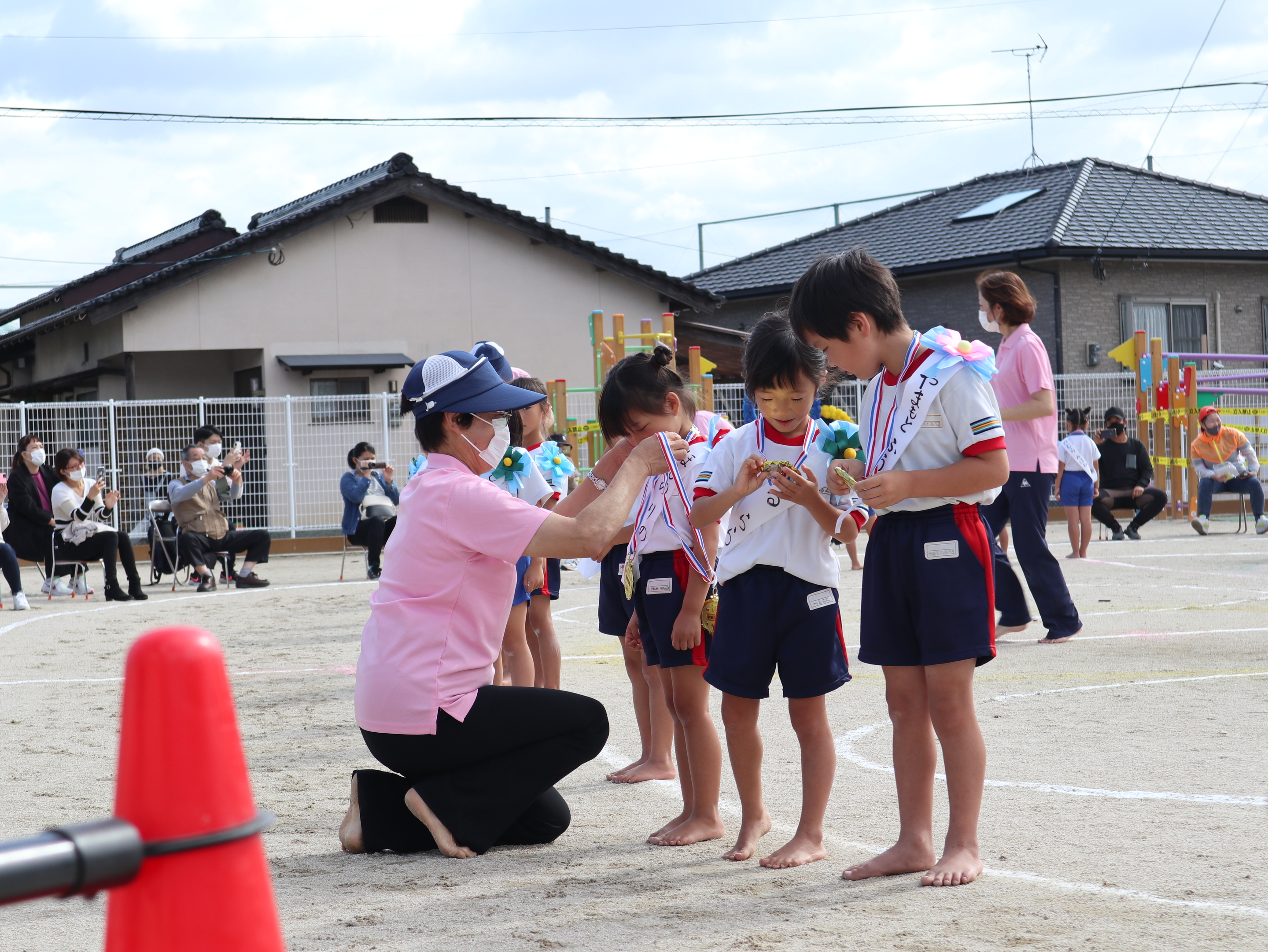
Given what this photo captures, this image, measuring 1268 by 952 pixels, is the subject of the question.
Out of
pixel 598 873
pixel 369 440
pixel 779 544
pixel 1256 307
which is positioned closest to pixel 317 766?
pixel 598 873

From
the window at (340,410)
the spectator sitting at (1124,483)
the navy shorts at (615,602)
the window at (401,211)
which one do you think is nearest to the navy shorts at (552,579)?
the navy shorts at (615,602)

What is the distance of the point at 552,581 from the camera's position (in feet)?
A: 23.8

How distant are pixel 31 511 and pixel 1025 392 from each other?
1134 cm

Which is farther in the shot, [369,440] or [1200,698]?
[369,440]

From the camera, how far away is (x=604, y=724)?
455 cm

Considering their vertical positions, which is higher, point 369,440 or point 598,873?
point 369,440

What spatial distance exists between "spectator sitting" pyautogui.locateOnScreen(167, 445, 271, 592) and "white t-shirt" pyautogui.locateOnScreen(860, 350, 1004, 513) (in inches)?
511

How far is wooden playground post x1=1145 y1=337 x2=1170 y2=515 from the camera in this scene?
20797 millimetres

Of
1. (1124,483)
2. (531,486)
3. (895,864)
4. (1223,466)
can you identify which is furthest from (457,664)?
(1223,466)

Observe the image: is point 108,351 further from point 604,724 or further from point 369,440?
point 604,724

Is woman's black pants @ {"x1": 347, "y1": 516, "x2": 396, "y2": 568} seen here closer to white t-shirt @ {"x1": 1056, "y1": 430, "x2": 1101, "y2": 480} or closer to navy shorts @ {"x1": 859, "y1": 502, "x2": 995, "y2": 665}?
white t-shirt @ {"x1": 1056, "y1": 430, "x2": 1101, "y2": 480}

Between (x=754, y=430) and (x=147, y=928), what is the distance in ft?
9.80

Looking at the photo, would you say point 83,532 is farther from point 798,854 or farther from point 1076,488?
point 798,854

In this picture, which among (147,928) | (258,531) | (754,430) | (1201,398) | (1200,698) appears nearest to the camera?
(147,928)
